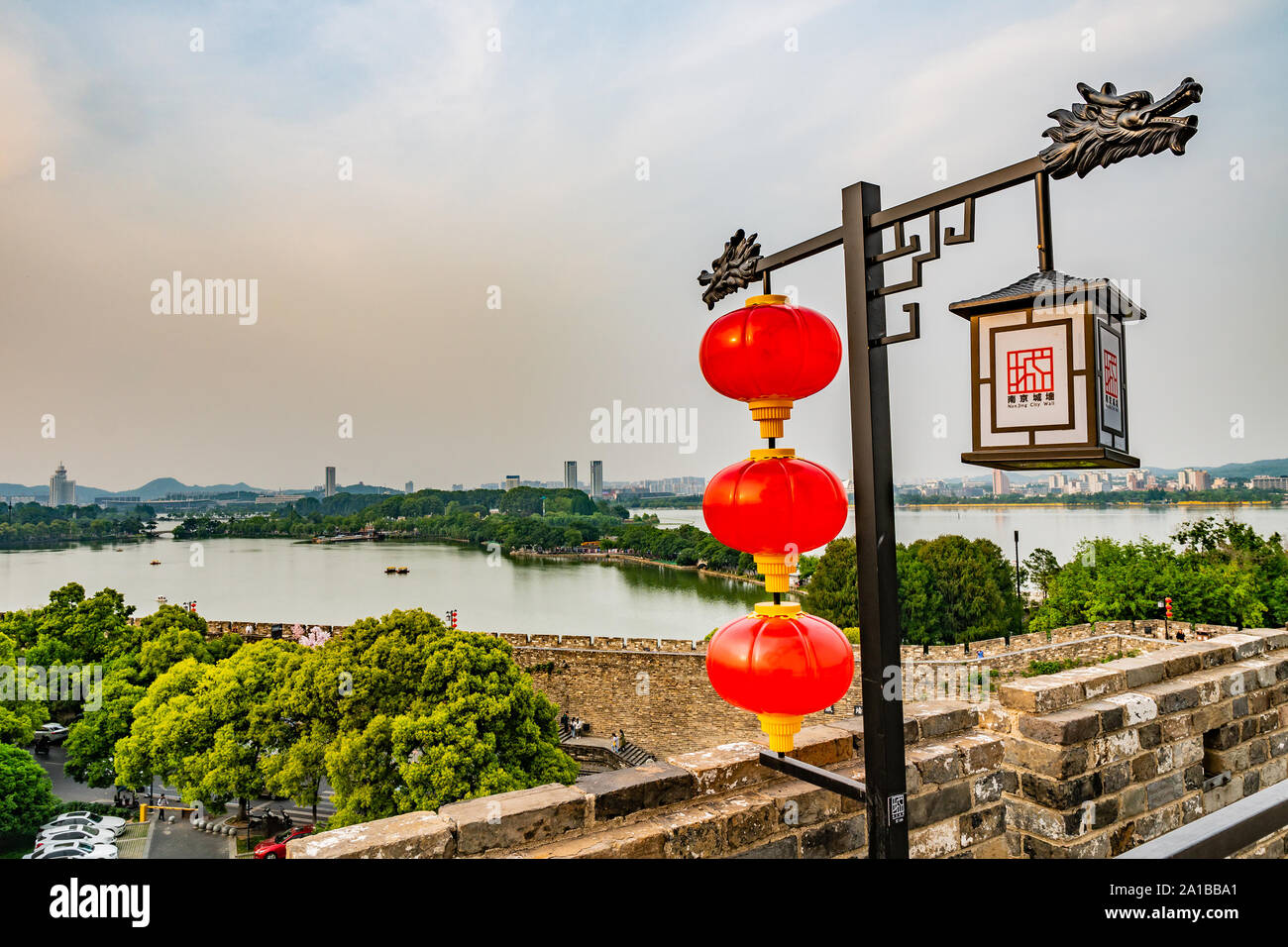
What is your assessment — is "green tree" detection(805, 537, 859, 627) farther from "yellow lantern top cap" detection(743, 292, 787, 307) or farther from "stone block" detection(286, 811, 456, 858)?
"stone block" detection(286, 811, 456, 858)

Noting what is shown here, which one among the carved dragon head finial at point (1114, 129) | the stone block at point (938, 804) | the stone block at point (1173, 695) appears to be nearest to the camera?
the carved dragon head finial at point (1114, 129)

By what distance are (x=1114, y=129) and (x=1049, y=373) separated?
570 millimetres

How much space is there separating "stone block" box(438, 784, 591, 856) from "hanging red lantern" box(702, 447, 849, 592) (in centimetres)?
85

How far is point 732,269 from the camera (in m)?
2.38

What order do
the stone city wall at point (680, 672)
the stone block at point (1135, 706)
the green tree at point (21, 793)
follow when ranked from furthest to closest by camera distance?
the stone city wall at point (680, 672) → the green tree at point (21, 793) → the stone block at point (1135, 706)

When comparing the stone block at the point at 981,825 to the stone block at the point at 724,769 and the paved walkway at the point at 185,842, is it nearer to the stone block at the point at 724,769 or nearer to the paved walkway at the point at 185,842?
the stone block at the point at 724,769

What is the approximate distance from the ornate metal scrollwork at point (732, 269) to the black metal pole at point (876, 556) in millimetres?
472

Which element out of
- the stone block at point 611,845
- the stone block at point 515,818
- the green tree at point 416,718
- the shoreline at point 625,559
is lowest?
the shoreline at point 625,559

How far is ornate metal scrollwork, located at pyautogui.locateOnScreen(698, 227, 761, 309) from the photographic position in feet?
7.57

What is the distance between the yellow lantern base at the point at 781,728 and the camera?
199 centimetres

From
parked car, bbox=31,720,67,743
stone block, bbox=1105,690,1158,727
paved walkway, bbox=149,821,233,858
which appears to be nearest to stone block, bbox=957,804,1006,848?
stone block, bbox=1105,690,1158,727

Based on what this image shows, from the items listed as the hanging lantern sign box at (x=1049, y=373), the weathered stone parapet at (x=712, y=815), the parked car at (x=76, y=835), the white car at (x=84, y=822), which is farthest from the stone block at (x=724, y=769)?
the white car at (x=84, y=822)

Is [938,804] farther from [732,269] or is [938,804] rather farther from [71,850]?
[71,850]
